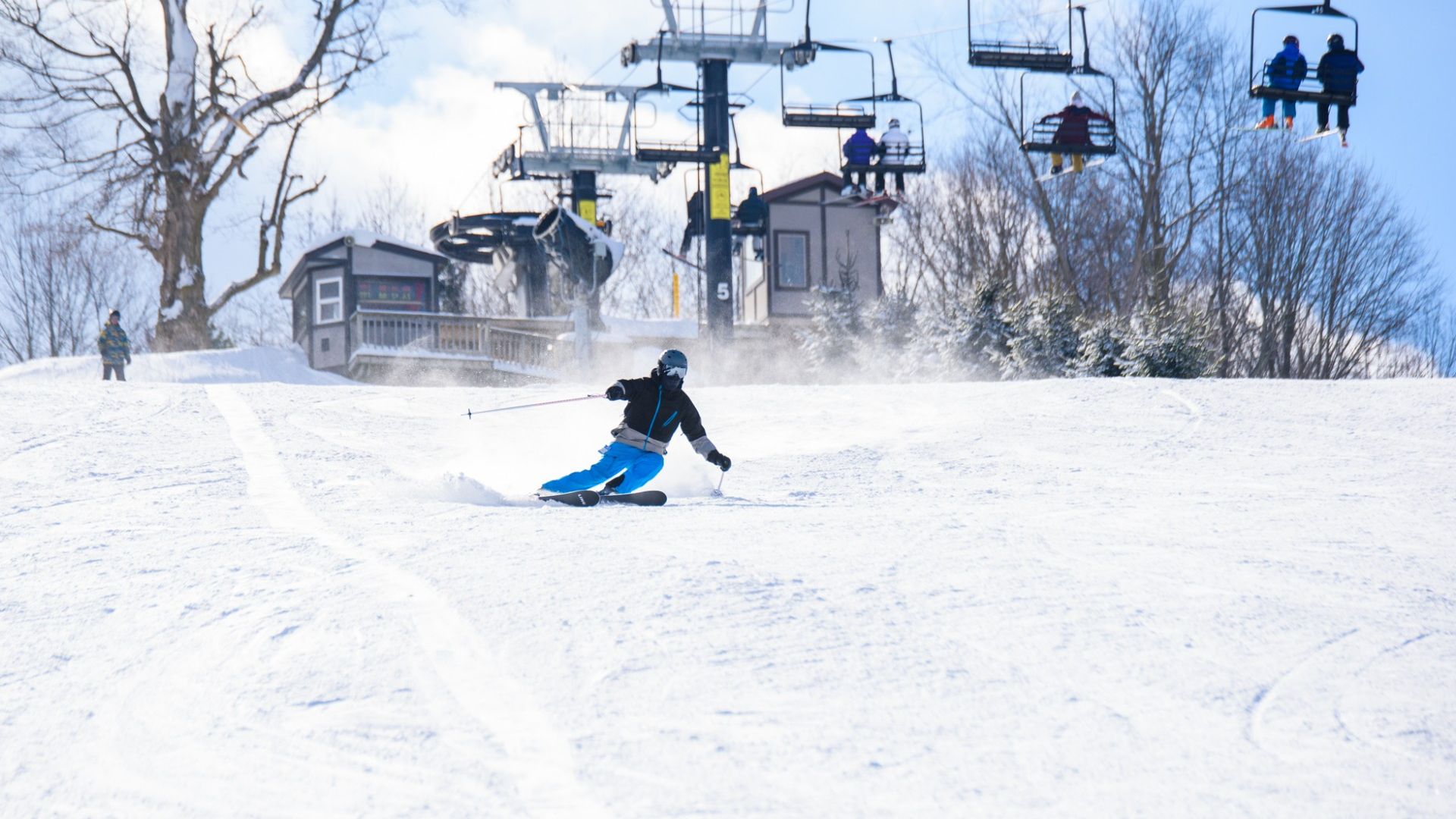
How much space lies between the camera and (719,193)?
2809 centimetres

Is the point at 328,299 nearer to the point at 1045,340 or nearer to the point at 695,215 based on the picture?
the point at 695,215

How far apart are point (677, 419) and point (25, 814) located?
635 centimetres

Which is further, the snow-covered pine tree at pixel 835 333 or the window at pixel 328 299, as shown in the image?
the window at pixel 328 299

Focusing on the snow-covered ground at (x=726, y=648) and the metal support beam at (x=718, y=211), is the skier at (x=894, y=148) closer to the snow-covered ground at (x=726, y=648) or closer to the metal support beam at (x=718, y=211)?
the metal support beam at (x=718, y=211)

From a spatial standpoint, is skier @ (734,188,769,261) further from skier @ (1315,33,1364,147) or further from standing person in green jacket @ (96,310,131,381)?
skier @ (1315,33,1364,147)

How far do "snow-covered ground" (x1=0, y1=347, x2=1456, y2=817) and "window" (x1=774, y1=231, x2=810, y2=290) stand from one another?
30.1 meters

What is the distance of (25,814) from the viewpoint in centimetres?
407

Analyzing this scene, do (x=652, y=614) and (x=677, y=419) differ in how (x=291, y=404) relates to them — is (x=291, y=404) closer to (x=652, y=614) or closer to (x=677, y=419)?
(x=677, y=419)

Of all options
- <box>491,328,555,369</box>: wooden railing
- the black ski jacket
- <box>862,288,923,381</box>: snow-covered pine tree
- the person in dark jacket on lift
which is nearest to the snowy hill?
<box>491,328,555,369</box>: wooden railing

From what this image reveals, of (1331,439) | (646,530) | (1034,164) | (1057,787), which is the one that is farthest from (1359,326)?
(1057,787)

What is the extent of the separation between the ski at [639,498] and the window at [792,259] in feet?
103

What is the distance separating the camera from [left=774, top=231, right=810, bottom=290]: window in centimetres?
4084

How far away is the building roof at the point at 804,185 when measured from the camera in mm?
40438

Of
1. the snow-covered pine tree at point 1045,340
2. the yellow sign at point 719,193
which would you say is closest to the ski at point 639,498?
the snow-covered pine tree at point 1045,340
